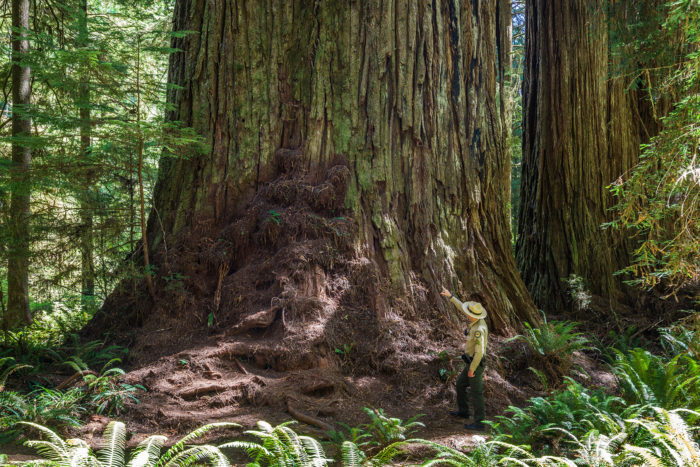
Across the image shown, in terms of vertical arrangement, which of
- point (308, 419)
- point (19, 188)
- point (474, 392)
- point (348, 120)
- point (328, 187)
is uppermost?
Result: point (348, 120)

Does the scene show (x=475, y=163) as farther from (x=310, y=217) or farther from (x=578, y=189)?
(x=578, y=189)

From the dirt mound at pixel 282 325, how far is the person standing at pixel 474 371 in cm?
30

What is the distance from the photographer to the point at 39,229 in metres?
5.89

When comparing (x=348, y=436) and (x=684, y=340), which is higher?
(x=684, y=340)

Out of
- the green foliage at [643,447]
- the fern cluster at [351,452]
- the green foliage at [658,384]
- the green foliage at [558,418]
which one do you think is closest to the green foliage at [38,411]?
the fern cluster at [351,452]

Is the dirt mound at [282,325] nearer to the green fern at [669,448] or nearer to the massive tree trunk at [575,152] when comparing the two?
the green fern at [669,448]

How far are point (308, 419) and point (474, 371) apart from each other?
5.14ft

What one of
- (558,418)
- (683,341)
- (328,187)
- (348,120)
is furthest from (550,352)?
(348,120)

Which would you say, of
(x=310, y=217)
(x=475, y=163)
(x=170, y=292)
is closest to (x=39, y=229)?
(x=170, y=292)

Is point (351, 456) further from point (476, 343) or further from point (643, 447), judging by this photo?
point (643, 447)

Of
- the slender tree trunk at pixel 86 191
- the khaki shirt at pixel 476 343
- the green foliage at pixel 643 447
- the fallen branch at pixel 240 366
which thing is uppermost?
the slender tree trunk at pixel 86 191

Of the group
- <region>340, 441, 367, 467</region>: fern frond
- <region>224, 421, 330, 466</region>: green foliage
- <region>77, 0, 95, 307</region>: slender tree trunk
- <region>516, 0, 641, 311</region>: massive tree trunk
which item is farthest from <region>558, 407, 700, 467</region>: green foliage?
<region>77, 0, 95, 307</region>: slender tree trunk

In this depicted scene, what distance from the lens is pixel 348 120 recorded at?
612cm

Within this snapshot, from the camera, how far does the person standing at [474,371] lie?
4.60 metres
